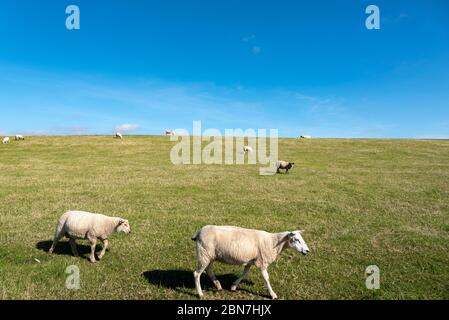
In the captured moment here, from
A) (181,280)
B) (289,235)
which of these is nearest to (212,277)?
(181,280)

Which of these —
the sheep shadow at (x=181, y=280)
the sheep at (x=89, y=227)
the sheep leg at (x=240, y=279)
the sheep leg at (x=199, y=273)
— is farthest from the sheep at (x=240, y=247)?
the sheep at (x=89, y=227)

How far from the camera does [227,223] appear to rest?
15.8 m

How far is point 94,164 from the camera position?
128ft

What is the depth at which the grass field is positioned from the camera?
9.73 meters

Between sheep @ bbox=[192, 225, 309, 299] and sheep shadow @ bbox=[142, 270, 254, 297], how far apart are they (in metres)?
0.65

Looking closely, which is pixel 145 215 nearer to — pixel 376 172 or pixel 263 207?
pixel 263 207

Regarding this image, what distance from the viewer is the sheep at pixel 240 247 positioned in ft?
28.8

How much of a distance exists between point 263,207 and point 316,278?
892cm

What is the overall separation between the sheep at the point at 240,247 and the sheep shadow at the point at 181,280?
0.65 metres

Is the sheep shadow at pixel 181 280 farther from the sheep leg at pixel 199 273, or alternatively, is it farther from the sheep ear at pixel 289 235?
the sheep ear at pixel 289 235

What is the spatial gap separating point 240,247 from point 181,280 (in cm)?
243

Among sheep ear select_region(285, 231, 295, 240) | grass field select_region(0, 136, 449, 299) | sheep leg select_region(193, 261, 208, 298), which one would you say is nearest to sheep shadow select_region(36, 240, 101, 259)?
grass field select_region(0, 136, 449, 299)
